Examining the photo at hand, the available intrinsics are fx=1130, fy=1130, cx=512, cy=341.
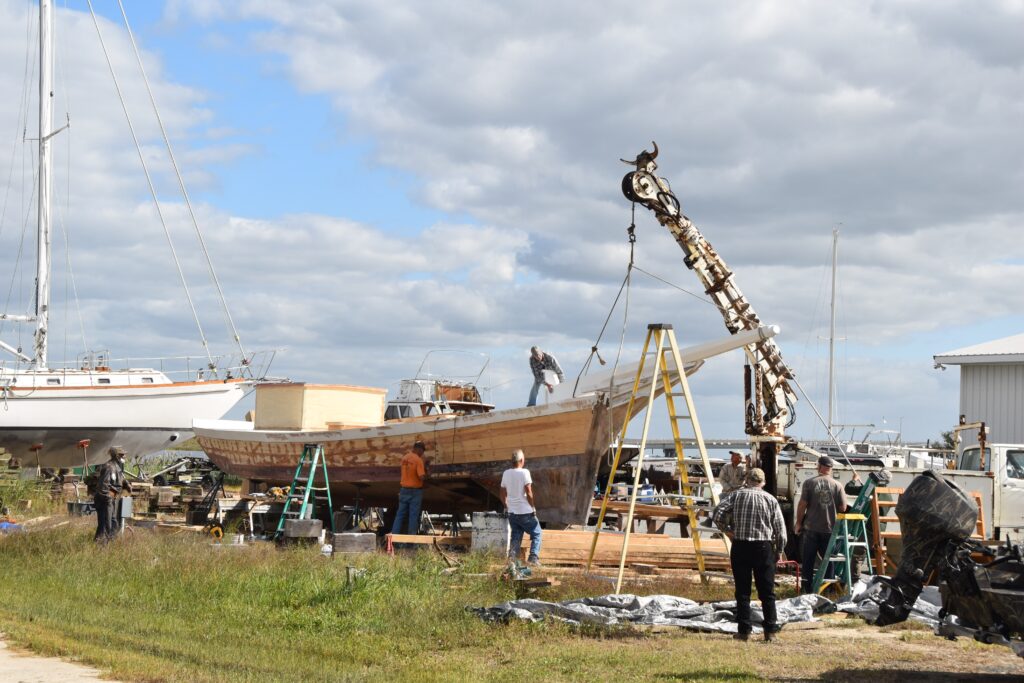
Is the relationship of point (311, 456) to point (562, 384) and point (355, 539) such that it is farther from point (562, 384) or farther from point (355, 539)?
point (355, 539)

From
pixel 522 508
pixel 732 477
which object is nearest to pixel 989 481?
pixel 732 477

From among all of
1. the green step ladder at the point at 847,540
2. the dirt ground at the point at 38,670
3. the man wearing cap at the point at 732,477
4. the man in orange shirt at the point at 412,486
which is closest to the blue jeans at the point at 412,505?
the man in orange shirt at the point at 412,486

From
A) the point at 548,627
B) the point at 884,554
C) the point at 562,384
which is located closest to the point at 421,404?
the point at 562,384

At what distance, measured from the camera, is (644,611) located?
11242 mm

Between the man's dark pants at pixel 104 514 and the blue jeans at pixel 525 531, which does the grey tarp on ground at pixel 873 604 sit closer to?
the blue jeans at pixel 525 531

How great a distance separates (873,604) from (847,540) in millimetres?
910

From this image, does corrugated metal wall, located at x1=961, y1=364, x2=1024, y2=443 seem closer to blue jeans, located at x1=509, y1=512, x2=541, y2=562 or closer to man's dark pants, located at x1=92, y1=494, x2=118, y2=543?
blue jeans, located at x1=509, y1=512, x2=541, y2=562

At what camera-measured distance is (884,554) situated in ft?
45.5

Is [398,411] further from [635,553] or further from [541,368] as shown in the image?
[635,553]

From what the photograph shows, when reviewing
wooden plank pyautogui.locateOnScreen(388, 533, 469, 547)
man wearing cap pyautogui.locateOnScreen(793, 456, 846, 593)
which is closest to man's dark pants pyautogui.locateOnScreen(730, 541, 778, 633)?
man wearing cap pyautogui.locateOnScreen(793, 456, 846, 593)

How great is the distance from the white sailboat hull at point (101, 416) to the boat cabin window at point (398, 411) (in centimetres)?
1337

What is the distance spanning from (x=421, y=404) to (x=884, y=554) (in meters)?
14.0

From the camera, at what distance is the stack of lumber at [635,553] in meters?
14.4

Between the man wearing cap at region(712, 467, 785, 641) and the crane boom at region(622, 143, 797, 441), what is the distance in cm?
1056
